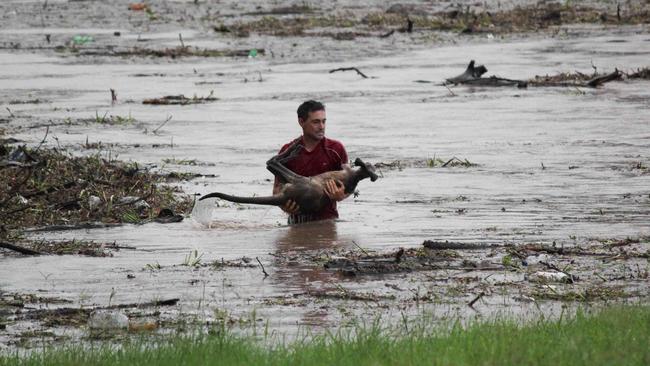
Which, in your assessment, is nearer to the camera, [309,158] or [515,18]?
[309,158]

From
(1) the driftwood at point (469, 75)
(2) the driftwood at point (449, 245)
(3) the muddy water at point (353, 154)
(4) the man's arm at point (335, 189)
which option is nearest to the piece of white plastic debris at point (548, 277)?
(3) the muddy water at point (353, 154)

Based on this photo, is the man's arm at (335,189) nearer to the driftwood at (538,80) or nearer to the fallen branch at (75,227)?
the fallen branch at (75,227)

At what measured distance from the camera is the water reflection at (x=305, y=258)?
31.5ft

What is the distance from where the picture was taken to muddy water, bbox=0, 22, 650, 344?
32.8 feet

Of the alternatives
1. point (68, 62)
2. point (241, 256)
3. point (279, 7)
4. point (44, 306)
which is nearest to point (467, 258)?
point (241, 256)

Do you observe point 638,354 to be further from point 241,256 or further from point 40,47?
point 40,47

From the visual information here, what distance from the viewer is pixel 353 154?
656 inches

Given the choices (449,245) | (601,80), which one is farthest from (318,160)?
(601,80)

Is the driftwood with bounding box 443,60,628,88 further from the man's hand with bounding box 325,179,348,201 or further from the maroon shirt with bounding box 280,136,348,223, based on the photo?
the man's hand with bounding box 325,179,348,201

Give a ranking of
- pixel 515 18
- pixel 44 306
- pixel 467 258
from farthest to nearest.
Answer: pixel 515 18, pixel 467 258, pixel 44 306

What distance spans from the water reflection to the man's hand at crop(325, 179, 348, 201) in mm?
305

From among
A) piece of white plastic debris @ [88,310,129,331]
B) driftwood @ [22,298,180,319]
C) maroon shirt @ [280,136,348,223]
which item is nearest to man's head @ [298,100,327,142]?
maroon shirt @ [280,136,348,223]

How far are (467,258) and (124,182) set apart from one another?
4331 millimetres

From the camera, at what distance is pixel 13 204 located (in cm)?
1265
